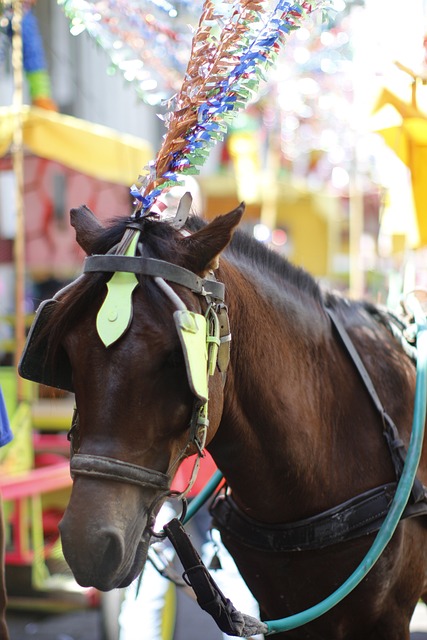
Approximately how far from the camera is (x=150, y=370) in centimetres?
168

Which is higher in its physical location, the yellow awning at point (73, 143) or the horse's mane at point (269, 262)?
the yellow awning at point (73, 143)

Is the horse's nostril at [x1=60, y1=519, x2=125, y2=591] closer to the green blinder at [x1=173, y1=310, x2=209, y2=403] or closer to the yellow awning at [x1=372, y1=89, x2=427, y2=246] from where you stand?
the green blinder at [x1=173, y1=310, x2=209, y2=403]

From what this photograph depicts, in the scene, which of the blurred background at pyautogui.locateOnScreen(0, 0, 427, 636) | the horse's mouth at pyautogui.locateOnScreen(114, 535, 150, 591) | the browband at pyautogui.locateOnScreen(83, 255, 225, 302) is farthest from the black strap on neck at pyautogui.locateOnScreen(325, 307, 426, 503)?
the horse's mouth at pyautogui.locateOnScreen(114, 535, 150, 591)

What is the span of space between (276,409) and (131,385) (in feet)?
1.77

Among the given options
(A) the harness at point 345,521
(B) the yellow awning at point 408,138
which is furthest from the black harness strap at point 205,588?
(B) the yellow awning at point 408,138

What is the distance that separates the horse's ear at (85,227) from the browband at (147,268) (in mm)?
105

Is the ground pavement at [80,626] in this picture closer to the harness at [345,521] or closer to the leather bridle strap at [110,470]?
the harness at [345,521]

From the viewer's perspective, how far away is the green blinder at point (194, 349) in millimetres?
1628

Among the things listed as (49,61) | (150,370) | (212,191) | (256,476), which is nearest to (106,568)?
(150,370)

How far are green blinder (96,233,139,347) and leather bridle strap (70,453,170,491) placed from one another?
24 centimetres

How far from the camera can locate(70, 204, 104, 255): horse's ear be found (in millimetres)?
1902

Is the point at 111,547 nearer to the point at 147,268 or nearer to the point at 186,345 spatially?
the point at 186,345

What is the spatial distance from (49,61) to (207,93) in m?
10.5

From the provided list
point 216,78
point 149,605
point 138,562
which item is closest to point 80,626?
point 149,605
